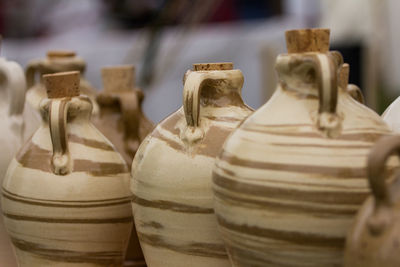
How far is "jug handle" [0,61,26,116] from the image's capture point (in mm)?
1272

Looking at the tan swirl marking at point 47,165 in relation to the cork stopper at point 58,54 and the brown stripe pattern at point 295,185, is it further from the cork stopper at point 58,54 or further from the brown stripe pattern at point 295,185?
the cork stopper at point 58,54

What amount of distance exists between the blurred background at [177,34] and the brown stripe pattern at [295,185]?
2268 millimetres

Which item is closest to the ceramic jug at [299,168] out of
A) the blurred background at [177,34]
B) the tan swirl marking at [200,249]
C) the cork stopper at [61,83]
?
the tan swirl marking at [200,249]

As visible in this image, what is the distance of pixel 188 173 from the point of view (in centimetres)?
97

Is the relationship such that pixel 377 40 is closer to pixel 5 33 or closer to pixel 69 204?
pixel 5 33

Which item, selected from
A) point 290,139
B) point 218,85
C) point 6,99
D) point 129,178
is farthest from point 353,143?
point 6,99

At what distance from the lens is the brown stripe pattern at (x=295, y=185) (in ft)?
2.57

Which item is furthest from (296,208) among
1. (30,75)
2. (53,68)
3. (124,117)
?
(30,75)

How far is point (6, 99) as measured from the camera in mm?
1309

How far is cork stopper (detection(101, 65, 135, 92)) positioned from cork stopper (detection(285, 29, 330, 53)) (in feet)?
1.90

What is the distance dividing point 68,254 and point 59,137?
176 mm

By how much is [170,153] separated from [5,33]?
108 inches

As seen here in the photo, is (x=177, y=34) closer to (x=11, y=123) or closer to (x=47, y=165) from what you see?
(x=11, y=123)

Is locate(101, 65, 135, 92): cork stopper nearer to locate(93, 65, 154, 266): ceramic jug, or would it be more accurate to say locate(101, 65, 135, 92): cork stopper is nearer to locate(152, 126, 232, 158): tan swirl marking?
locate(93, 65, 154, 266): ceramic jug
